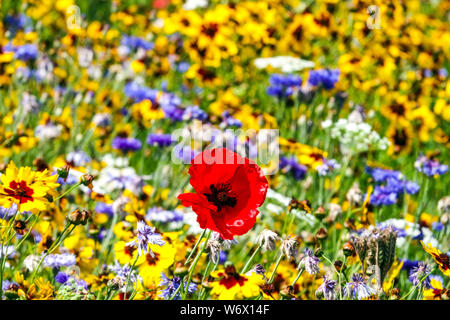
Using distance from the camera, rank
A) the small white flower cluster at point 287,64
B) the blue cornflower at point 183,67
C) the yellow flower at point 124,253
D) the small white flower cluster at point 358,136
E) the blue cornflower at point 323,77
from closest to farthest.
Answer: the yellow flower at point 124,253, the small white flower cluster at point 358,136, the blue cornflower at point 323,77, the small white flower cluster at point 287,64, the blue cornflower at point 183,67

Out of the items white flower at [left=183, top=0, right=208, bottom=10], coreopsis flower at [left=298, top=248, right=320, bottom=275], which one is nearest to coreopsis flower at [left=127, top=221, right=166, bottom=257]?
coreopsis flower at [left=298, top=248, right=320, bottom=275]

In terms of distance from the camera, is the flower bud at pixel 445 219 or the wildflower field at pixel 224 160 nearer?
the wildflower field at pixel 224 160

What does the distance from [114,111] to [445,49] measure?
254cm

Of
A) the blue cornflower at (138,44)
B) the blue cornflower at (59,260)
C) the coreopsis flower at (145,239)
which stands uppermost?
the blue cornflower at (138,44)

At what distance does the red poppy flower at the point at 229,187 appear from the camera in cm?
121

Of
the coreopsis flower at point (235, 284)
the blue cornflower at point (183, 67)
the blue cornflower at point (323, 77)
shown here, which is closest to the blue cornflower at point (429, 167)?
the blue cornflower at point (323, 77)

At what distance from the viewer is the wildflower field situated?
135 centimetres

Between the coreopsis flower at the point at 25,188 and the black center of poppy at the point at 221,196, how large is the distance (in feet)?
1.04

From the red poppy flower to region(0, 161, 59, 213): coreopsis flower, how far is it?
29cm

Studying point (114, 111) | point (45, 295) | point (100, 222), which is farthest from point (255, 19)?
point (45, 295)

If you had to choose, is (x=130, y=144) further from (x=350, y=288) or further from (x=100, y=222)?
(x=350, y=288)

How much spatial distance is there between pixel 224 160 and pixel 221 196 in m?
0.08

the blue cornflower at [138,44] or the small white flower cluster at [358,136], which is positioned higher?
the blue cornflower at [138,44]

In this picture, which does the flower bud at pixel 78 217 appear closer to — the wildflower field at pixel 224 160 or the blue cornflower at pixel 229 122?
the wildflower field at pixel 224 160
